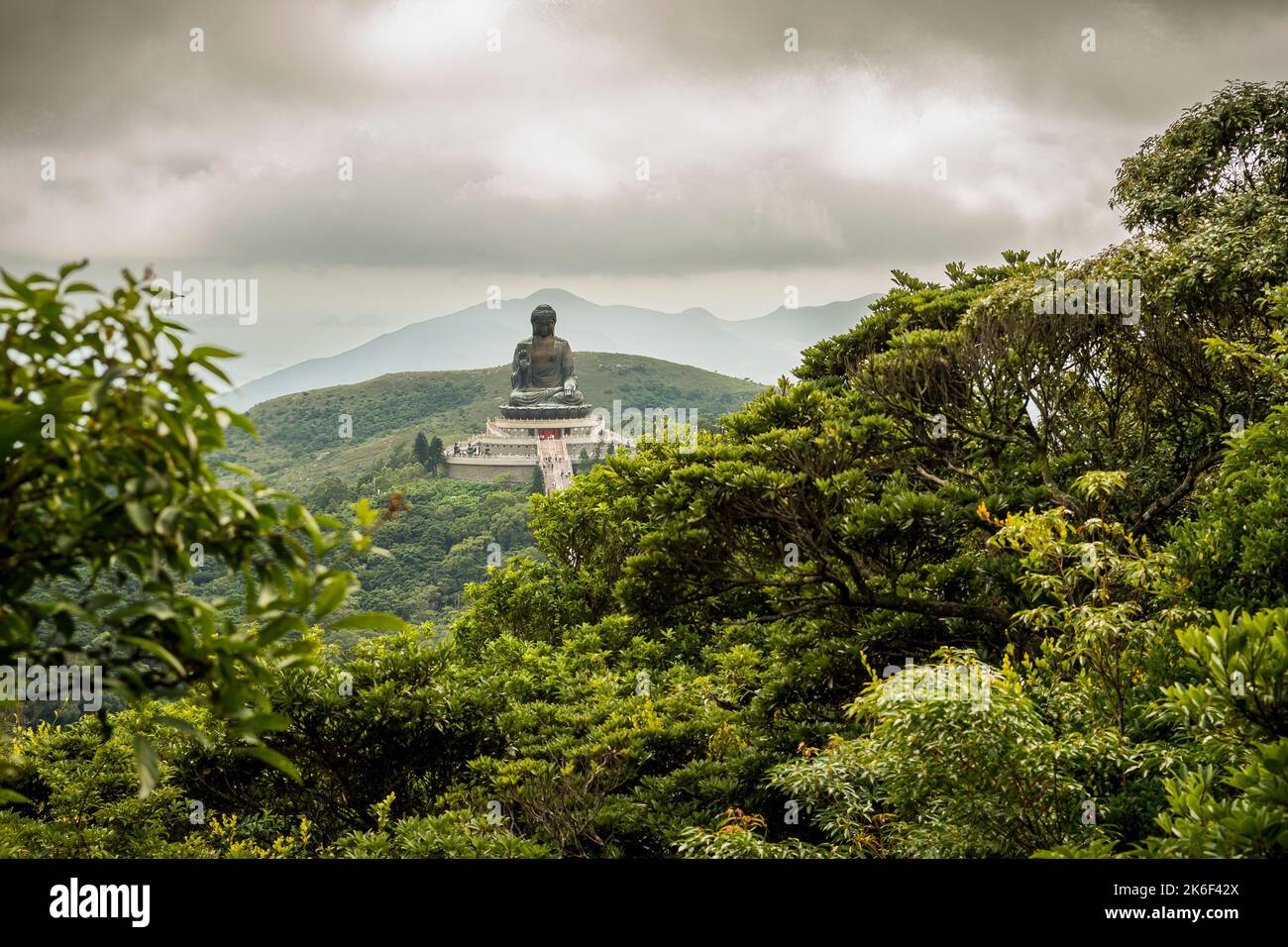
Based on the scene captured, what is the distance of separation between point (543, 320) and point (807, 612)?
47.5 metres

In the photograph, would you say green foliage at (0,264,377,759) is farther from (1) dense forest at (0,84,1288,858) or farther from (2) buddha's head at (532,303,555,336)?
(2) buddha's head at (532,303,555,336)

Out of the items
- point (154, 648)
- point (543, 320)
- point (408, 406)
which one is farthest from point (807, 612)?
point (408, 406)

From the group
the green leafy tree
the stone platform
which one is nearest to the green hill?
the stone platform

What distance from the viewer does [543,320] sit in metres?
55.3

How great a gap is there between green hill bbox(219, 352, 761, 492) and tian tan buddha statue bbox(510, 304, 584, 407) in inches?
369

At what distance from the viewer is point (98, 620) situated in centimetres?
201

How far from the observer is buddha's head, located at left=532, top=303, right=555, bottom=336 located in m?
55.2

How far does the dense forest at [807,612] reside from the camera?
208 cm

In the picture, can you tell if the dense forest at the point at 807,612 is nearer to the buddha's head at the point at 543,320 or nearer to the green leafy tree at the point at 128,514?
the green leafy tree at the point at 128,514

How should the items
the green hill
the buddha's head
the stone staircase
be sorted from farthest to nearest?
the green hill < the buddha's head < the stone staircase

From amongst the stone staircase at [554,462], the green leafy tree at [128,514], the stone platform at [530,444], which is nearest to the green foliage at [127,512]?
the green leafy tree at [128,514]
